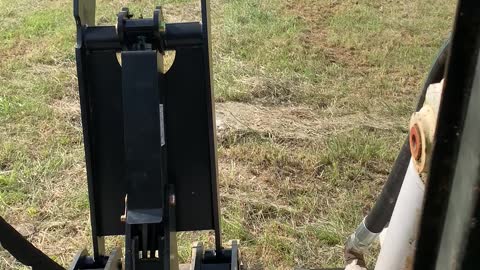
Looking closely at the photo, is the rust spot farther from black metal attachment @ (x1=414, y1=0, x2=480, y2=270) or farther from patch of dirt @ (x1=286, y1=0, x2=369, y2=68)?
patch of dirt @ (x1=286, y1=0, x2=369, y2=68)

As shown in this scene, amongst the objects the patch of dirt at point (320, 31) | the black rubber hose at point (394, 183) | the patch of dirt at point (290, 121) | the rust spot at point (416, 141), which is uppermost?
the rust spot at point (416, 141)

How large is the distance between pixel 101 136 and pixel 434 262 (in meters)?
1.26

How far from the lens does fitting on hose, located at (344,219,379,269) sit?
1.72 m

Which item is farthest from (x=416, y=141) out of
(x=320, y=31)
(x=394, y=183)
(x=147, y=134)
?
(x=320, y=31)

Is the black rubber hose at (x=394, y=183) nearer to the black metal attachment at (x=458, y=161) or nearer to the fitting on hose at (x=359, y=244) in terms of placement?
the fitting on hose at (x=359, y=244)

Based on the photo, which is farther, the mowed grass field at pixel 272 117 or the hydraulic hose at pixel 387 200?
Answer: the mowed grass field at pixel 272 117

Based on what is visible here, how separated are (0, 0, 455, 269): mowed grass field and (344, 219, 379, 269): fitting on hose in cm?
88

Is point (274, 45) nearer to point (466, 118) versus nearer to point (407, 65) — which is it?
point (407, 65)

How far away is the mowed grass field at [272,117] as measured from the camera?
2.97 m

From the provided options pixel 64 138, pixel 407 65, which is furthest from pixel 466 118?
pixel 407 65

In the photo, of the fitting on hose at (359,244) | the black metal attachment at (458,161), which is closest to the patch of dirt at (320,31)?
the fitting on hose at (359,244)

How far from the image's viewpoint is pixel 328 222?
2.96 meters

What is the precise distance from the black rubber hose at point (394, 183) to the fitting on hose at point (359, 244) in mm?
34

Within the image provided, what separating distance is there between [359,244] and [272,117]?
2239 millimetres
